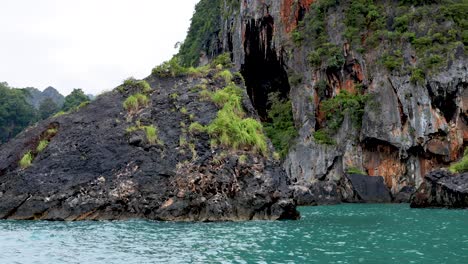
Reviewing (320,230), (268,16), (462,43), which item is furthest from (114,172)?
(268,16)

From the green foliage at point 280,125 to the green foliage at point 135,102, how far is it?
86.0 feet

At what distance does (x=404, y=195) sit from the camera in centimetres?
3797

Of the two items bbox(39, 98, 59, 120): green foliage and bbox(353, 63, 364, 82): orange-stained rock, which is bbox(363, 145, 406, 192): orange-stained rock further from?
bbox(39, 98, 59, 120): green foliage

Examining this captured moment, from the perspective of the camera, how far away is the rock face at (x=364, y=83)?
1582 inches

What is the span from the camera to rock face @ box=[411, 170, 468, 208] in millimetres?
27469

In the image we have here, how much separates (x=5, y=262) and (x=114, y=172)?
10141mm

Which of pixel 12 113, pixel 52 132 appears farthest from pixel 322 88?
pixel 12 113

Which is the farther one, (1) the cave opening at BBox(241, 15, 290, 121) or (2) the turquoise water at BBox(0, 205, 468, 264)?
(1) the cave opening at BBox(241, 15, 290, 121)

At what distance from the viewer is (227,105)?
22266 mm

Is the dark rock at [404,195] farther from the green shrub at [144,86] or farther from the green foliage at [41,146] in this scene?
the green foliage at [41,146]

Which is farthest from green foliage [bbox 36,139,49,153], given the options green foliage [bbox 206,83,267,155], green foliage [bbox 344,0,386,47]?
green foliage [bbox 344,0,386,47]

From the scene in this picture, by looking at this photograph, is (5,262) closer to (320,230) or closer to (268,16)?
(320,230)

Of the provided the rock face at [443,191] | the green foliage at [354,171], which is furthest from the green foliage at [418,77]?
the rock face at [443,191]

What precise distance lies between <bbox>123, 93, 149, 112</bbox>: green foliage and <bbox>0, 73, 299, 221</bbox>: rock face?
30 centimetres
